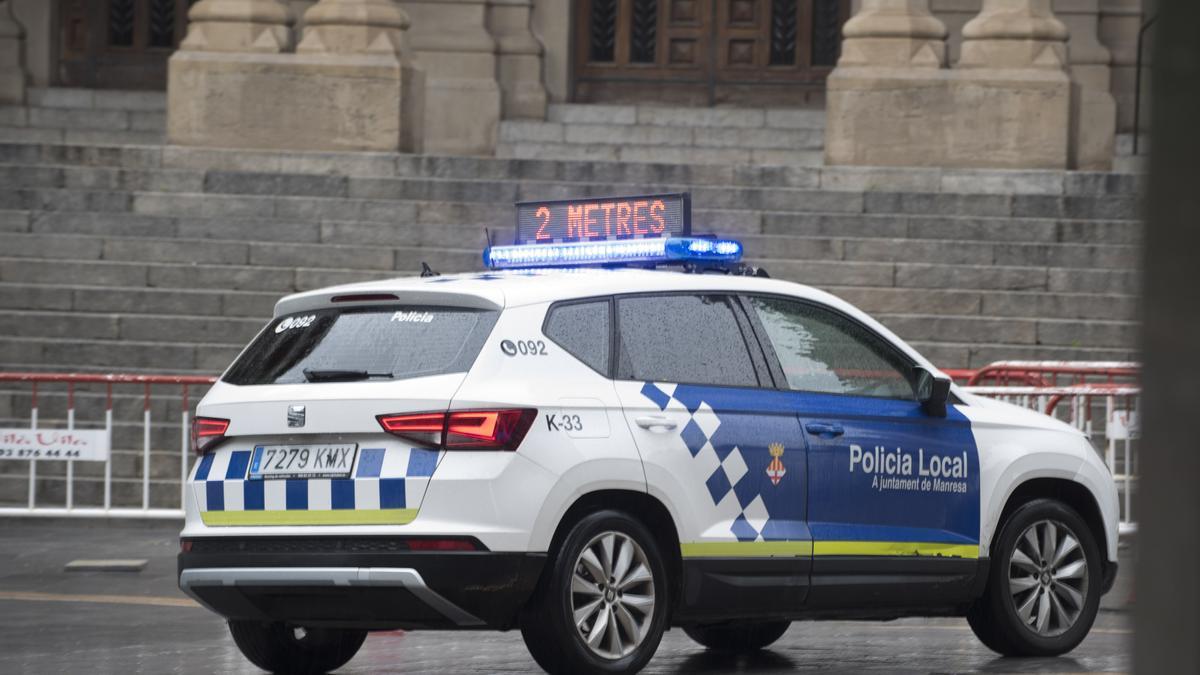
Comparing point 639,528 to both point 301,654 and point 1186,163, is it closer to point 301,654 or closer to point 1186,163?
point 301,654

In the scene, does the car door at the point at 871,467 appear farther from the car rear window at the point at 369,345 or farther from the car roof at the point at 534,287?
the car rear window at the point at 369,345

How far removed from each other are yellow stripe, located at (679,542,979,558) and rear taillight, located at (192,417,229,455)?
153cm

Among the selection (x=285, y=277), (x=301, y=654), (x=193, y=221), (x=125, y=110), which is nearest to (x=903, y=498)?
(x=301, y=654)

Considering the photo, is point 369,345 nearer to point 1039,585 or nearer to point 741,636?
point 741,636

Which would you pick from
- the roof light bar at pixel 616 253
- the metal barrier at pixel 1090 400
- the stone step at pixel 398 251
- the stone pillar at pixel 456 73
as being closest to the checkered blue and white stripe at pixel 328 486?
the roof light bar at pixel 616 253

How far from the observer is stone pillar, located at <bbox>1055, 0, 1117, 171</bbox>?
71.2 feet

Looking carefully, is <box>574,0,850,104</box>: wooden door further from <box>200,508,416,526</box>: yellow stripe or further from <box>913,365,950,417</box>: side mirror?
<box>200,508,416,526</box>: yellow stripe

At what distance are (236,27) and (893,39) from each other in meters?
6.06

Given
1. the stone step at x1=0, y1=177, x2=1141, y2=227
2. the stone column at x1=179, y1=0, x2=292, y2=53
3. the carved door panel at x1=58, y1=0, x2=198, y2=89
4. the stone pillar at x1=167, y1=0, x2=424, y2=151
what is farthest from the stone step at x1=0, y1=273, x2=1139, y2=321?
the carved door panel at x1=58, y1=0, x2=198, y2=89

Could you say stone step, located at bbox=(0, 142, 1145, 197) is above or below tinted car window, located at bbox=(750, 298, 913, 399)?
above

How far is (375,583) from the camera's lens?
6.48 metres

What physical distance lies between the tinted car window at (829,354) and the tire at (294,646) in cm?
183

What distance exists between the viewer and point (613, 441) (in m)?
6.82

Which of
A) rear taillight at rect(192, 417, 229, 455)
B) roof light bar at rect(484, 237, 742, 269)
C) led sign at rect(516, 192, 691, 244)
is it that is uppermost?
led sign at rect(516, 192, 691, 244)
